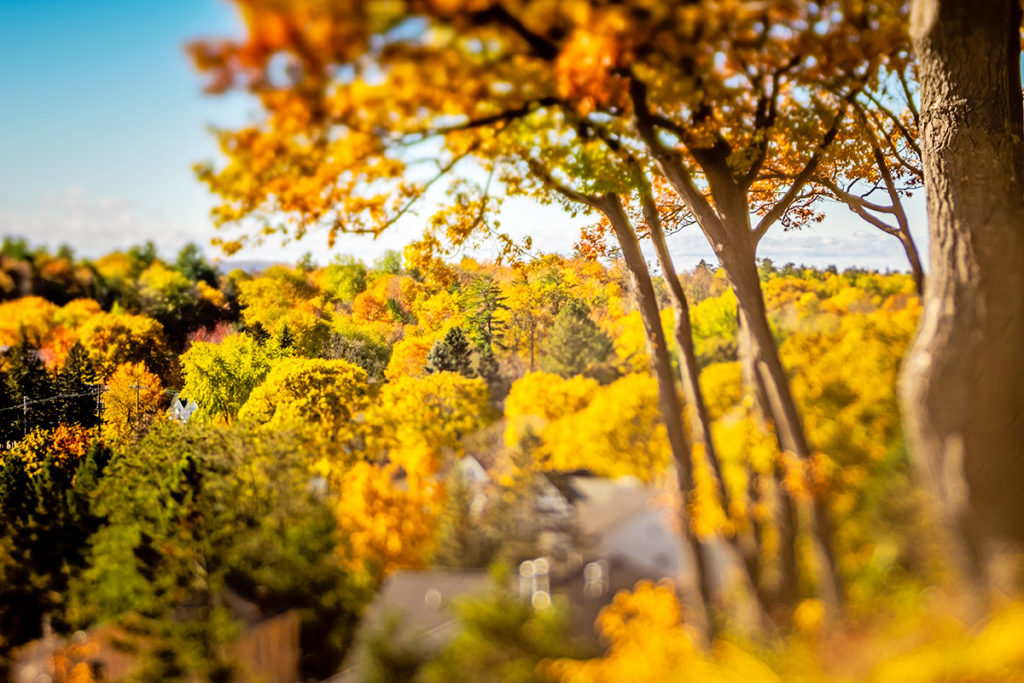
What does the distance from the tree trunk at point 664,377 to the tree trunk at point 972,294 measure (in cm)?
115

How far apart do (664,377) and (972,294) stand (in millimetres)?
1714

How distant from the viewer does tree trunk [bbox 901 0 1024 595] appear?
10.5 ft

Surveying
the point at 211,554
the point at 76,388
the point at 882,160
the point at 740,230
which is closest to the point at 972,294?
the point at 740,230

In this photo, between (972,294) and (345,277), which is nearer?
(972,294)

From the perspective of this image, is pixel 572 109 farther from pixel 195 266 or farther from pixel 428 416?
pixel 195 266

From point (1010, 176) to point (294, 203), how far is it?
14.5ft

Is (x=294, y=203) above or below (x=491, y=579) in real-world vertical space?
above

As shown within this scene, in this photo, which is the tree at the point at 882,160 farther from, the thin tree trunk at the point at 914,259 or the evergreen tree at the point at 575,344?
the evergreen tree at the point at 575,344

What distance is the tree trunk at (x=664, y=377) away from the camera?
3.45 metres

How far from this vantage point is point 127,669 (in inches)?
159

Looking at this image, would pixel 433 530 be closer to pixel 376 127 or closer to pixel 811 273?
pixel 376 127

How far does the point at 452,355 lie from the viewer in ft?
16.0

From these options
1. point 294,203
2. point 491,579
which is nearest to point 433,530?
point 491,579

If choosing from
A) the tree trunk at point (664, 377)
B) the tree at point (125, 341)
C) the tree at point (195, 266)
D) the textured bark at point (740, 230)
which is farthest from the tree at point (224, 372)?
the textured bark at point (740, 230)
